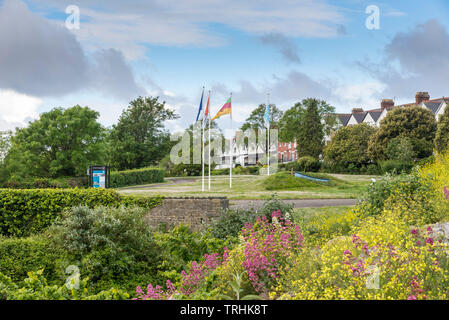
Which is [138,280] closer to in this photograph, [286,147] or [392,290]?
[392,290]

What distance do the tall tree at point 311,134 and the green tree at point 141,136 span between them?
56.9 ft

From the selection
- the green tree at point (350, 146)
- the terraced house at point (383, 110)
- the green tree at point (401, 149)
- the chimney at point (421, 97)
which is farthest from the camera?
the chimney at point (421, 97)

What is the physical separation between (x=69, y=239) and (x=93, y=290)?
137 centimetres

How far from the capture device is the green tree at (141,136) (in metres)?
51.9

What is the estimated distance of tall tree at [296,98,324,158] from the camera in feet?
180

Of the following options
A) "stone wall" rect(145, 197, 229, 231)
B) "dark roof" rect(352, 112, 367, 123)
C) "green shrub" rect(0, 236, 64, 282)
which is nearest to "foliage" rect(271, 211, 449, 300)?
"green shrub" rect(0, 236, 64, 282)

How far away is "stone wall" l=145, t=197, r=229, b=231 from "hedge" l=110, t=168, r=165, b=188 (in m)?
23.3

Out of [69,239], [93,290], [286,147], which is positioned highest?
[286,147]

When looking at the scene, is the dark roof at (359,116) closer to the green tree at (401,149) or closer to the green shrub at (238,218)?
the green tree at (401,149)

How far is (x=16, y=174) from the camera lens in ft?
97.8

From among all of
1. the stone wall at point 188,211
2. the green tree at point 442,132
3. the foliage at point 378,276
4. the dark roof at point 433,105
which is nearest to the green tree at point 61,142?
the stone wall at point 188,211

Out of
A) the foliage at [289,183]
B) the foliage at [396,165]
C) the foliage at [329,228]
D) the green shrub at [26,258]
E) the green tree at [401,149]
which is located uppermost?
the green tree at [401,149]

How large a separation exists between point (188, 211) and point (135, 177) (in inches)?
1103
